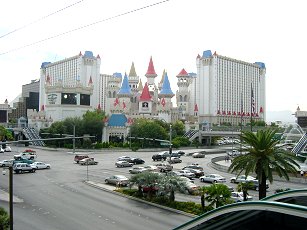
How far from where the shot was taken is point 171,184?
1066 inches

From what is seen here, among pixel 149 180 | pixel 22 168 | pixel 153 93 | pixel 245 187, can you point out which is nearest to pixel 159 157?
pixel 22 168

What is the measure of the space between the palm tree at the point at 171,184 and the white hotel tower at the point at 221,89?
11765 centimetres

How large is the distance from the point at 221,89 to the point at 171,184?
127 m

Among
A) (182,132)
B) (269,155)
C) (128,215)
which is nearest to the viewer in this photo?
(269,155)

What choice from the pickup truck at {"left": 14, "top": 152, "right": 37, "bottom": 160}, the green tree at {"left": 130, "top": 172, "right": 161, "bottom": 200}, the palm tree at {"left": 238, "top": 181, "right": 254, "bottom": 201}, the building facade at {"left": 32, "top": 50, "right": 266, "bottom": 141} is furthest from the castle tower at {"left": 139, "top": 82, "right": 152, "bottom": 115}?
the palm tree at {"left": 238, "top": 181, "right": 254, "bottom": 201}

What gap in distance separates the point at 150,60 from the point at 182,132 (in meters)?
41.2

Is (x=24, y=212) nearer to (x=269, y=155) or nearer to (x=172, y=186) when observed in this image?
(x=172, y=186)

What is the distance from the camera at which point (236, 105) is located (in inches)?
6324

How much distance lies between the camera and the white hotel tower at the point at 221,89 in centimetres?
14550

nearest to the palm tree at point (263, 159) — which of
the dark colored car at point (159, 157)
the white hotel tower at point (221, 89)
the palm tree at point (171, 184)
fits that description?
the palm tree at point (171, 184)

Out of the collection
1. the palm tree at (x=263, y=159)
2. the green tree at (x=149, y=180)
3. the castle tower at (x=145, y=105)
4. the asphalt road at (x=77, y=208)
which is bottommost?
the asphalt road at (x=77, y=208)

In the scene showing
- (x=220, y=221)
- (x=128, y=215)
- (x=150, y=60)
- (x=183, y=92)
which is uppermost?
(x=150, y=60)

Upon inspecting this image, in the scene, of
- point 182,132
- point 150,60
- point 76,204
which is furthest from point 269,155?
point 150,60

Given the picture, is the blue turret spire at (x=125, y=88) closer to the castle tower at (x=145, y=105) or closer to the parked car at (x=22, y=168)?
the castle tower at (x=145, y=105)
